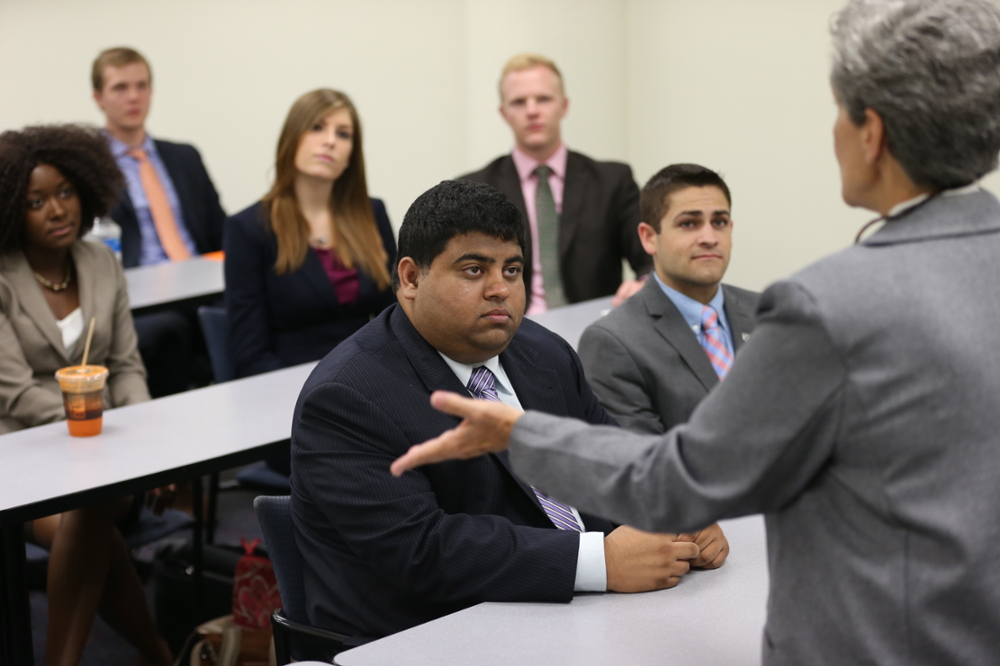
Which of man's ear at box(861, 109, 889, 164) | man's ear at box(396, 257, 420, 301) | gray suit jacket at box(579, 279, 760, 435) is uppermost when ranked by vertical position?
man's ear at box(861, 109, 889, 164)

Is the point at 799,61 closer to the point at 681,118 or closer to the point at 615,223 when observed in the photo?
the point at 681,118

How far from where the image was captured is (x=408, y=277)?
1999mm

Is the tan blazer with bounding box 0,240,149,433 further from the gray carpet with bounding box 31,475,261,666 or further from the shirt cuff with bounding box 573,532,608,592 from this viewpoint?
the shirt cuff with bounding box 573,532,608,592

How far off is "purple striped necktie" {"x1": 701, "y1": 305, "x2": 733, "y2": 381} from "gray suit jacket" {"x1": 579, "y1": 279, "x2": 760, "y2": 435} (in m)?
0.11

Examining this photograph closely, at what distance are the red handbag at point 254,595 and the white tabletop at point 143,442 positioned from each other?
310 millimetres

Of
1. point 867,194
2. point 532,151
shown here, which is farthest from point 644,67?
point 867,194

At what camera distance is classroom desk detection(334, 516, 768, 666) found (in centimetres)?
154

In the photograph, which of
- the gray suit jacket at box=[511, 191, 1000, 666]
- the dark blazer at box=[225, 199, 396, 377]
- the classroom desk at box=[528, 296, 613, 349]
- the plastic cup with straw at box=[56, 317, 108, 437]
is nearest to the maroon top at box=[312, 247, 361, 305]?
the dark blazer at box=[225, 199, 396, 377]

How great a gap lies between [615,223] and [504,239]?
251cm

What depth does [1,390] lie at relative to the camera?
9.80 ft

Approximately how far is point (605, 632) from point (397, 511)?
0.38m

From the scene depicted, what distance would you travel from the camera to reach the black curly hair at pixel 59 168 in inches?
127

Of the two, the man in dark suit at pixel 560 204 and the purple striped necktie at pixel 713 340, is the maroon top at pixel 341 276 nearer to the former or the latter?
the man in dark suit at pixel 560 204

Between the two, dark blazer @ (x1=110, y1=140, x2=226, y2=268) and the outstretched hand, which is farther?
dark blazer @ (x1=110, y1=140, x2=226, y2=268)
